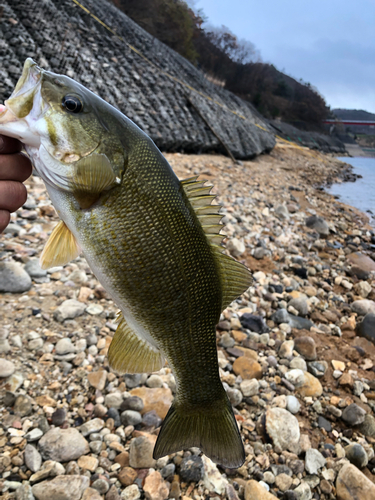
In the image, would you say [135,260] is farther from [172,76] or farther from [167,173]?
[172,76]

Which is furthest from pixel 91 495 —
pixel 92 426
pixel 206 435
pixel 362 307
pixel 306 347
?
pixel 362 307

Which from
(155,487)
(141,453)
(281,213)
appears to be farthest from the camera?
(281,213)

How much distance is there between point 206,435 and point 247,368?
188 centimetres

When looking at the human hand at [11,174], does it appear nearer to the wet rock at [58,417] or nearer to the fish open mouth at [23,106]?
the fish open mouth at [23,106]

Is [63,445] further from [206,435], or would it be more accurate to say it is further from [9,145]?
[9,145]

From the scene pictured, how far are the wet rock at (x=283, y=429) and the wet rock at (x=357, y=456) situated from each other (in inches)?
18.5

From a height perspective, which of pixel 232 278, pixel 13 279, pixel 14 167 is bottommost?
pixel 13 279

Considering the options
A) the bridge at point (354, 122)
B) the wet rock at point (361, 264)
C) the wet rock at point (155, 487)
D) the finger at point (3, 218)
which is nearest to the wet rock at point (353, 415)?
the wet rock at point (155, 487)

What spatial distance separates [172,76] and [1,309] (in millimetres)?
14960

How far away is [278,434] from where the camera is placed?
2592mm

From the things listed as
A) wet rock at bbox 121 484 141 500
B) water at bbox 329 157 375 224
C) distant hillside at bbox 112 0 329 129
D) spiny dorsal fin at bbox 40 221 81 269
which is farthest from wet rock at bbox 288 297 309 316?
distant hillside at bbox 112 0 329 129

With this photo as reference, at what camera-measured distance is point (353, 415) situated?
3006 mm

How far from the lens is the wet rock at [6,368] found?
2227mm

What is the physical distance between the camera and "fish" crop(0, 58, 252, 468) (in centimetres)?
116
